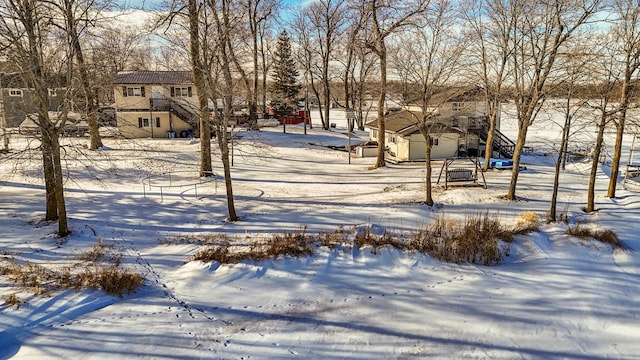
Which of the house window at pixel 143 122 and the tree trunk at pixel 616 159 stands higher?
the house window at pixel 143 122

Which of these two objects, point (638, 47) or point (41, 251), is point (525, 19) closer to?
point (638, 47)

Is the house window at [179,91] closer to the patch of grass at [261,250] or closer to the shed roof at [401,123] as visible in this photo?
the shed roof at [401,123]

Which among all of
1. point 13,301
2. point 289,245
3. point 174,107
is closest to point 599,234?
point 289,245

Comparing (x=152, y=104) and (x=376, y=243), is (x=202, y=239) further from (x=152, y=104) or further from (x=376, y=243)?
(x=152, y=104)

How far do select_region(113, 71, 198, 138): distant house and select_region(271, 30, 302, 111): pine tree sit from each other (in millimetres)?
14514

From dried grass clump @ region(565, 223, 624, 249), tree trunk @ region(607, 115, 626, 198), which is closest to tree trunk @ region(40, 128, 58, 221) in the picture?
dried grass clump @ region(565, 223, 624, 249)

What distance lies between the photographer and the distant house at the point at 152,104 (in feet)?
118

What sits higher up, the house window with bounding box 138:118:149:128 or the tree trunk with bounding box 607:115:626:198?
the house window with bounding box 138:118:149:128

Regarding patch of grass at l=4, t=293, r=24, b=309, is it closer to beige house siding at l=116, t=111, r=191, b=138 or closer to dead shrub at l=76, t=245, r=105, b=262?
dead shrub at l=76, t=245, r=105, b=262

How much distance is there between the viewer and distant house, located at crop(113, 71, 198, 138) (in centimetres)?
3606

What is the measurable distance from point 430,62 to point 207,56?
7.87 metres

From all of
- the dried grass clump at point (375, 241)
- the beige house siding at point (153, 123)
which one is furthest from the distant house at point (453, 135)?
the dried grass clump at point (375, 241)

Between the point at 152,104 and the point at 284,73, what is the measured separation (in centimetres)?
1861

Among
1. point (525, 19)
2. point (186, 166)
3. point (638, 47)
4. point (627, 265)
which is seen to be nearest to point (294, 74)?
point (186, 166)
